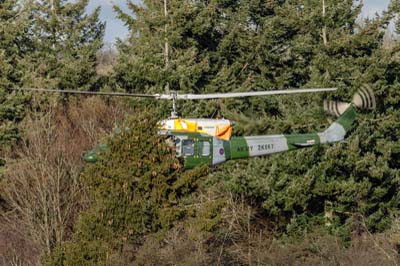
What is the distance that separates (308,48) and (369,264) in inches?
320

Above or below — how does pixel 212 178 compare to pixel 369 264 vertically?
above

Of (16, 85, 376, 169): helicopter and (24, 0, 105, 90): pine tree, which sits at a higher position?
(24, 0, 105, 90): pine tree

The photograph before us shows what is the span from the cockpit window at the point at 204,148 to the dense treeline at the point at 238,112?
2639mm

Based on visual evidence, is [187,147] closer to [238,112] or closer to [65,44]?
[238,112]

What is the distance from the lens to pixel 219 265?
1955 centimetres

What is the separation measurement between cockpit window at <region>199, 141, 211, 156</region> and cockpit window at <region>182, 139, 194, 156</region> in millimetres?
193

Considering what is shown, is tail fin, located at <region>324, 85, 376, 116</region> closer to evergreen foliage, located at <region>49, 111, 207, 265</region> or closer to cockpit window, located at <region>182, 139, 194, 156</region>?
cockpit window, located at <region>182, 139, 194, 156</region>

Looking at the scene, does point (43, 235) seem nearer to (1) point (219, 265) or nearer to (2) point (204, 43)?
(1) point (219, 265)

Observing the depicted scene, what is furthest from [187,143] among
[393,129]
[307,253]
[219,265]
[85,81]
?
[85,81]

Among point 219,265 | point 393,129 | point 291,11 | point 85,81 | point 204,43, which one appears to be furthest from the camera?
point 85,81

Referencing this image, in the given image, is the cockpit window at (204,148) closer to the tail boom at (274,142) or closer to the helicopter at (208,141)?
the helicopter at (208,141)

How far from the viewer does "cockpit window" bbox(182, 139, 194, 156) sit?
1395cm

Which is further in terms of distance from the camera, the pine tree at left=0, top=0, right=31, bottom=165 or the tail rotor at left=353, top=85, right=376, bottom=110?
the pine tree at left=0, top=0, right=31, bottom=165

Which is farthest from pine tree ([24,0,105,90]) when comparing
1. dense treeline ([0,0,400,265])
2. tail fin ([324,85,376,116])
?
tail fin ([324,85,376,116])
